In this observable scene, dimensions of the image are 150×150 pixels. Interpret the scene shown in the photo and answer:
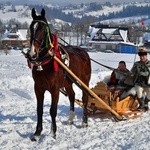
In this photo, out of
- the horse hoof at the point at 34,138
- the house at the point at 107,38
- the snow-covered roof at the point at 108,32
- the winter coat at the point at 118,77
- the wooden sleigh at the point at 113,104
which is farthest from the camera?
the snow-covered roof at the point at 108,32

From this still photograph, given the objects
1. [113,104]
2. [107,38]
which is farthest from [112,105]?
[107,38]

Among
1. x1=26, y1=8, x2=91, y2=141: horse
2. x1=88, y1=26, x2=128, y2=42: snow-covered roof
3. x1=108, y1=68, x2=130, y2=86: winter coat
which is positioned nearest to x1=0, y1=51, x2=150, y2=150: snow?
x1=26, y1=8, x2=91, y2=141: horse

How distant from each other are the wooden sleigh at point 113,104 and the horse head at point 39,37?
8.44 feet

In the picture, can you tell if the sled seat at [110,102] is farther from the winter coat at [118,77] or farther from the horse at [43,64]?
the horse at [43,64]

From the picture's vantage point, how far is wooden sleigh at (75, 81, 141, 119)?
382 inches

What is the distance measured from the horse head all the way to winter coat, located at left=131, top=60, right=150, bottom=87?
3.23 m

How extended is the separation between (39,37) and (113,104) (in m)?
3.13

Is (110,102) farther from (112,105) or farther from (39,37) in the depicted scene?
(39,37)

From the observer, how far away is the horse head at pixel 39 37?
7.30 metres

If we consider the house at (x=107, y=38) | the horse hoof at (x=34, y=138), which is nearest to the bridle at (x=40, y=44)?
the horse hoof at (x=34, y=138)

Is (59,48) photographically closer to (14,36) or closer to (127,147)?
(127,147)

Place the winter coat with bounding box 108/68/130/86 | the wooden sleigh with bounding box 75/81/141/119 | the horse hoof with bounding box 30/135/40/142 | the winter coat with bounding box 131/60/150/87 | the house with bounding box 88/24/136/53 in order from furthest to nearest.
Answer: the house with bounding box 88/24/136/53, the winter coat with bounding box 108/68/130/86, the winter coat with bounding box 131/60/150/87, the wooden sleigh with bounding box 75/81/141/119, the horse hoof with bounding box 30/135/40/142

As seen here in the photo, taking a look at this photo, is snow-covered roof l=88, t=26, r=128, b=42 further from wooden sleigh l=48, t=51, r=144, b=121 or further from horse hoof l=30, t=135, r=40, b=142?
horse hoof l=30, t=135, r=40, b=142

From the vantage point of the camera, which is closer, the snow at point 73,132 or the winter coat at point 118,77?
the snow at point 73,132
